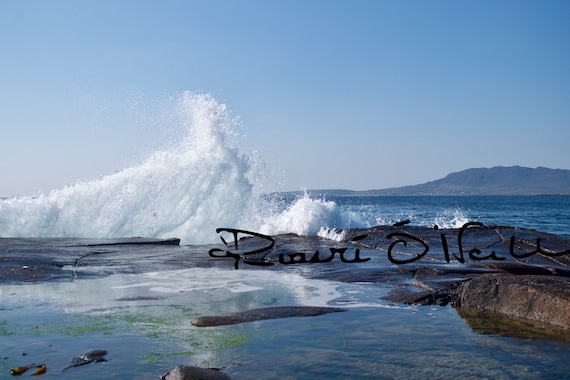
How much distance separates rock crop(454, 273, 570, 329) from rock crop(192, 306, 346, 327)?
1525 mm

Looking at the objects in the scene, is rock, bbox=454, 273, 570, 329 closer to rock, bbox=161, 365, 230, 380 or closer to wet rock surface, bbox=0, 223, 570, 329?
wet rock surface, bbox=0, 223, 570, 329

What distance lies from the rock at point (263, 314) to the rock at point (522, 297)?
1.53 metres

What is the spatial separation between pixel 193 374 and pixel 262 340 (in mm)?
1292

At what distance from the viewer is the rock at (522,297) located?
18.3 ft

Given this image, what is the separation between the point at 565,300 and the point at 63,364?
14.4 feet

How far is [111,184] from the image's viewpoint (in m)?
22.6

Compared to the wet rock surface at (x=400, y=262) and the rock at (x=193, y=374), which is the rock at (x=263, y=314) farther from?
the rock at (x=193, y=374)

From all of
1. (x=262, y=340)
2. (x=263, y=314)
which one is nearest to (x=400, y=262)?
(x=263, y=314)

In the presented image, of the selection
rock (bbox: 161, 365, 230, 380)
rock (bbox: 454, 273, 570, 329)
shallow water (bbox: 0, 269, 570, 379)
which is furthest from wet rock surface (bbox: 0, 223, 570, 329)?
rock (bbox: 161, 365, 230, 380)

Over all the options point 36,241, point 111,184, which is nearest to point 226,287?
point 36,241

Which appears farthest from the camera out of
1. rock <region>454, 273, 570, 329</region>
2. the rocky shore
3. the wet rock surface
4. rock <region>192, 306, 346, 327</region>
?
the wet rock surface

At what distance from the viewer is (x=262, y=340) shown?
16.5ft

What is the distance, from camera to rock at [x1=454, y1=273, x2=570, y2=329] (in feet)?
18.3

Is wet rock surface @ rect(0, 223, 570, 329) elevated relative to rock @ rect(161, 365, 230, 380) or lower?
elevated
